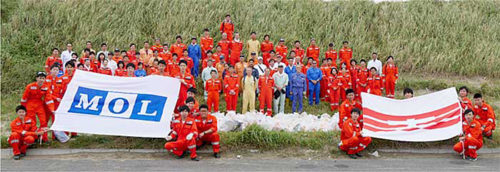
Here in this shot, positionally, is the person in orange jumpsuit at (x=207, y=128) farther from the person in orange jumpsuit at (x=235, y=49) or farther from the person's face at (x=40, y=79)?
the person in orange jumpsuit at (x=235, y=49)

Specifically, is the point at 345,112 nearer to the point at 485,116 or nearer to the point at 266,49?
the point at 485,116

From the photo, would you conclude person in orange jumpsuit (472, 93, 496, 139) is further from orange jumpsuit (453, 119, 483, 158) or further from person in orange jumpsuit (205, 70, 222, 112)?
person in orange jumpsuit (205, 70, 222, 112)

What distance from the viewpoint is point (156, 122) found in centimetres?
918

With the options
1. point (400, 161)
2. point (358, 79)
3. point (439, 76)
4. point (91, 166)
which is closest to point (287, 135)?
point (400, 161)

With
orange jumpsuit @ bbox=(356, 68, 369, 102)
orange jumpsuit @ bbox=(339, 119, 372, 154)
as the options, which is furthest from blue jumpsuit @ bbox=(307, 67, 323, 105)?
orange jumpsuit @ bbox=(339, 119, 372, 154)

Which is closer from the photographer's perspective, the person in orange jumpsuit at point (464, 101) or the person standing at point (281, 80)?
the person in orange jumpsuit at point (464, 101)

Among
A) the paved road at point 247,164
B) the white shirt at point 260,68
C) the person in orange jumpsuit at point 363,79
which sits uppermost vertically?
the white shirt at point 260,68

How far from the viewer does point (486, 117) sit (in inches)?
385

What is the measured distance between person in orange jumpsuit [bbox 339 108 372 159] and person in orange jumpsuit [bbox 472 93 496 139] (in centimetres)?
292

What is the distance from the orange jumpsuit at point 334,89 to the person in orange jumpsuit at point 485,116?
4.27m

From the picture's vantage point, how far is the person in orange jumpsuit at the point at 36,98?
30.2 feet

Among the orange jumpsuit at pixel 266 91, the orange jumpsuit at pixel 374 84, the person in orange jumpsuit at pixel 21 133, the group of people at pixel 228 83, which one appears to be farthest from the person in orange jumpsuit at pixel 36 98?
the orange jumpsuit at pixel 374 84

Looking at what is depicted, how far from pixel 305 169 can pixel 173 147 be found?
109 inches

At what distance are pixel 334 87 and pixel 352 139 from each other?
4.61 metres
